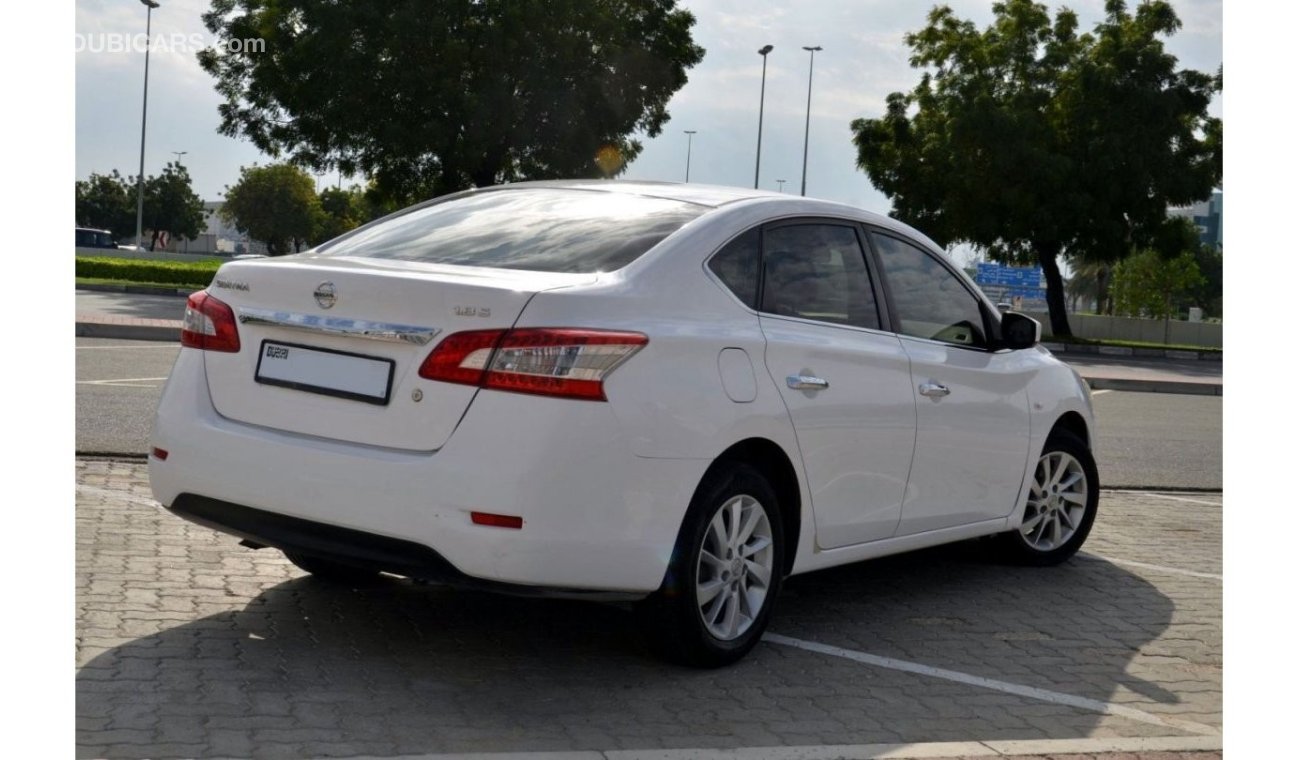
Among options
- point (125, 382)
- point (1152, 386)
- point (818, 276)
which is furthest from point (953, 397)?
point (1152, 386)

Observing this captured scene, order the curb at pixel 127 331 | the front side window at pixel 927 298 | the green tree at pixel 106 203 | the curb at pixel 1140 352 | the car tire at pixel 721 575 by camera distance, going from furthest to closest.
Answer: the green tree at pixel 106 203
the curb at pixel 1140 352
the curb at pixel 127 331
the front side window at pixel 927 298
the car tire at pixel 721 575

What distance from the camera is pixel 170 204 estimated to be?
98562mm

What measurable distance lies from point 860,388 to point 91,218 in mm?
104133

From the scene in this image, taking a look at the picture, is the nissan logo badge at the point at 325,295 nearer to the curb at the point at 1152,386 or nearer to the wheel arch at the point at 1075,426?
the wheel arch at the point at 1075,426

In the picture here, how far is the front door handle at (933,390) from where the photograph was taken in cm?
600

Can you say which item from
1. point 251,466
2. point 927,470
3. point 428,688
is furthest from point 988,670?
point 251,466

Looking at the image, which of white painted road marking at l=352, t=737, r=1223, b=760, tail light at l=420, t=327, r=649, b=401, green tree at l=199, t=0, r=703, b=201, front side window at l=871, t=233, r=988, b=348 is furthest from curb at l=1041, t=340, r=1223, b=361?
tail light at l=420, t=327, r=649, b=401

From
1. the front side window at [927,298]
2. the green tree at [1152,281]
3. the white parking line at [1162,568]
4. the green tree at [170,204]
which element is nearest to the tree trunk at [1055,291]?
the green tree at [1152,281]

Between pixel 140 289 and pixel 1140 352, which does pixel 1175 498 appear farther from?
pixel 1140 352

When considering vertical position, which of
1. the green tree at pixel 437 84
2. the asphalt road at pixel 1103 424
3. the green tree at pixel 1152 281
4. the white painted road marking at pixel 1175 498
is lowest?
the white painted road marking at pixel 1175 498

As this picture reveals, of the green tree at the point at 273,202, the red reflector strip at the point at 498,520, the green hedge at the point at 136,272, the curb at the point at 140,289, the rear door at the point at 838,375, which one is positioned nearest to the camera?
the red reflector strip at the point at 498,520

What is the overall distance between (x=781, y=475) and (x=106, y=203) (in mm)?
103696

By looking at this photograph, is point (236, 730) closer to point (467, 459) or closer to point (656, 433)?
point (467, 459)

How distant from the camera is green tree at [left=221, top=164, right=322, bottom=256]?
8844 cm
